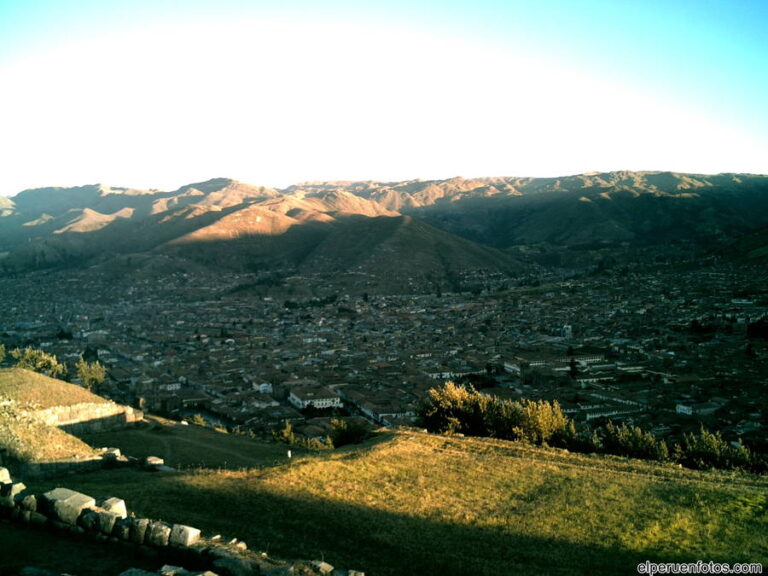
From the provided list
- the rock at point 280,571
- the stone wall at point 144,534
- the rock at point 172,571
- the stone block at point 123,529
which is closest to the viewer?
the rock at point 172,571

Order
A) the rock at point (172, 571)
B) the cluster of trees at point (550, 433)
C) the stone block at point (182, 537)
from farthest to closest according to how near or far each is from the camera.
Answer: the cluster of trees at point (550, 433) → the stone block at point (182, 537) → the rock at point (172, 571)

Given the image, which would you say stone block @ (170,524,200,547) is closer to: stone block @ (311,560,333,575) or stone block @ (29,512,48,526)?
stone block @ (311,560,333,575)

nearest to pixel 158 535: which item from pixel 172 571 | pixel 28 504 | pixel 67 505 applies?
pixel 172 571

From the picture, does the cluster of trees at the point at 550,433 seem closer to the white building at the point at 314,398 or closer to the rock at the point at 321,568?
the rock at the point at 321,568

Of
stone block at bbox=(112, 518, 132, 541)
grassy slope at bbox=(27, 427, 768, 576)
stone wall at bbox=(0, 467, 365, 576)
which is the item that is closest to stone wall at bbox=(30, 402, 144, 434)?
grassy slope at bbox=(27, 427, 768, 576)

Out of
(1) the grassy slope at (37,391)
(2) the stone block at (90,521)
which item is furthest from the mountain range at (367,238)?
(2) the stone block at (90,521)

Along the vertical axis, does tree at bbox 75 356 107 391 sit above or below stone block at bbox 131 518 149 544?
below

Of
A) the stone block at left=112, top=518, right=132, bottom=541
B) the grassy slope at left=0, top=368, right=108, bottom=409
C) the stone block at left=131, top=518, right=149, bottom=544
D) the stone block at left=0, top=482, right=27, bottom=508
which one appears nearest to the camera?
the stone block at left=131, top=518, right=149, bottom=544
